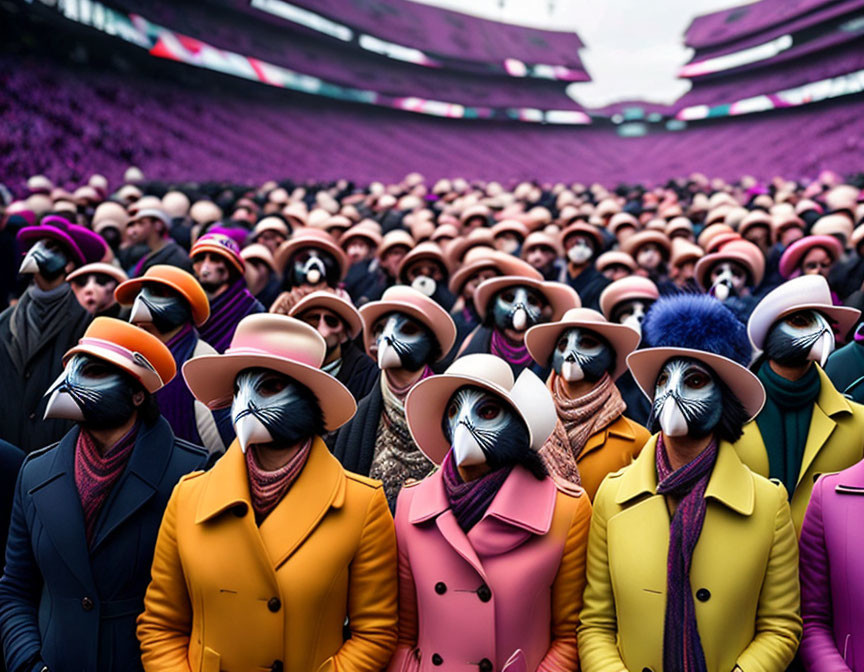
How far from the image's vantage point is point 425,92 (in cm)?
3947

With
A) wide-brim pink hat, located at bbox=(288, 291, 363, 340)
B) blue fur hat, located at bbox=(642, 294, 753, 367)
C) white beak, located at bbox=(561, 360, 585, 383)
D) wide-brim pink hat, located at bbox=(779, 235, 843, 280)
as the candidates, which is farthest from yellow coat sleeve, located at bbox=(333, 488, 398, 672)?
wide-brim pink hat, located at bbox=(779, 235, 843, 280)

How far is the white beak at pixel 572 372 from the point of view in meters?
3.66

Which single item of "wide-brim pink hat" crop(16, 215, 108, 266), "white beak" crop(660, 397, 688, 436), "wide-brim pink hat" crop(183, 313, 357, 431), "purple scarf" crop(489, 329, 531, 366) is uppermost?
"wide-brim pink hat" crop(16, 215, 108, 266)

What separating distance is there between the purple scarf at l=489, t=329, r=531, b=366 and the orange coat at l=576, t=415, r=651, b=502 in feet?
3.88

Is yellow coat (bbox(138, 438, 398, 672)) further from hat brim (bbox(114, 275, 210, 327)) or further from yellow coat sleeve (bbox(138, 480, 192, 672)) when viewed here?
hat brim (bbox(114, 275, 210, 327))

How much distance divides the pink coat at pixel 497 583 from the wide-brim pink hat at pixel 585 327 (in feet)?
4.43

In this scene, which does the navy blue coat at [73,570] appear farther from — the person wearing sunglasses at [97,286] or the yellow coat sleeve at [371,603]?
the person wearing sunglasses at [97,286]

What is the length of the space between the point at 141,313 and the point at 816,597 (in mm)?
3641

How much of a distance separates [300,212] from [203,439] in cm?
767

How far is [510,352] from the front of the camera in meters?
4.73

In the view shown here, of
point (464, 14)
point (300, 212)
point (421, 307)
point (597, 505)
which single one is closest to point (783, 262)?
point (421, 307)

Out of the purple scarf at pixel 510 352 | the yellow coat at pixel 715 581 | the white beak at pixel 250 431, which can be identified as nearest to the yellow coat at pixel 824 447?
the yellow coat at pixel 715 581

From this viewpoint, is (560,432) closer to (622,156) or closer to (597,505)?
(597,505)

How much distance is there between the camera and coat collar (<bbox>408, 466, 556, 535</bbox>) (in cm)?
241
